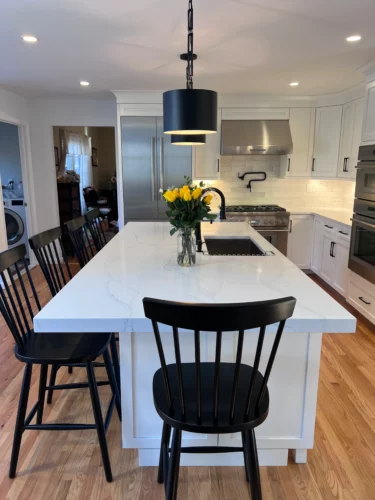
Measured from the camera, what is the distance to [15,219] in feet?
17.1

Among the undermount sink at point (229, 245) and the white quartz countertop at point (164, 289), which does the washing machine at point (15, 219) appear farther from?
the undermount sink at point (229, 245)

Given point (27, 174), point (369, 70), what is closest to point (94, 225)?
point (27, 174)

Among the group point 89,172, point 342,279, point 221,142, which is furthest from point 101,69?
point 89,172

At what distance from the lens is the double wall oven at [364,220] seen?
330 cm

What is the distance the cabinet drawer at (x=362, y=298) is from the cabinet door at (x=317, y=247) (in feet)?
3.04

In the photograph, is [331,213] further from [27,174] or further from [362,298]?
[27,174]

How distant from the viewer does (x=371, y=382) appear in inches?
101

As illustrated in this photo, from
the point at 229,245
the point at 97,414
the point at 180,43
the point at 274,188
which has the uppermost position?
the point at 180,43

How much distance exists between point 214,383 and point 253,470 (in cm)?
37

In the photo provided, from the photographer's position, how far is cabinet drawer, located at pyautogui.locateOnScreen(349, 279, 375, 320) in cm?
339

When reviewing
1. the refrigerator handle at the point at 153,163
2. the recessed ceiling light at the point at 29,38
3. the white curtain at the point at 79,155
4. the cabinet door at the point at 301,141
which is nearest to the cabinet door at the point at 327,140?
the cabinet door at the point at 301,141

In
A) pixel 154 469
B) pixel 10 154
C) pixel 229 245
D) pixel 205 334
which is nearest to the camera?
pixel 205 334

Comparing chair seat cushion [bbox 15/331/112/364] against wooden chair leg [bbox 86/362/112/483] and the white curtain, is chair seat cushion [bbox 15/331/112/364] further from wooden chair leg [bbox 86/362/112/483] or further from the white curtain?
the white curtain

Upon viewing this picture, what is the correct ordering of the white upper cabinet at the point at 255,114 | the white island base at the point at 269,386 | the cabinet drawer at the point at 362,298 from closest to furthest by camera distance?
the white island base at the point at 269,386
the cabinet drawer at the point at 362,298
the white upper cabinet at the point at 255,114
